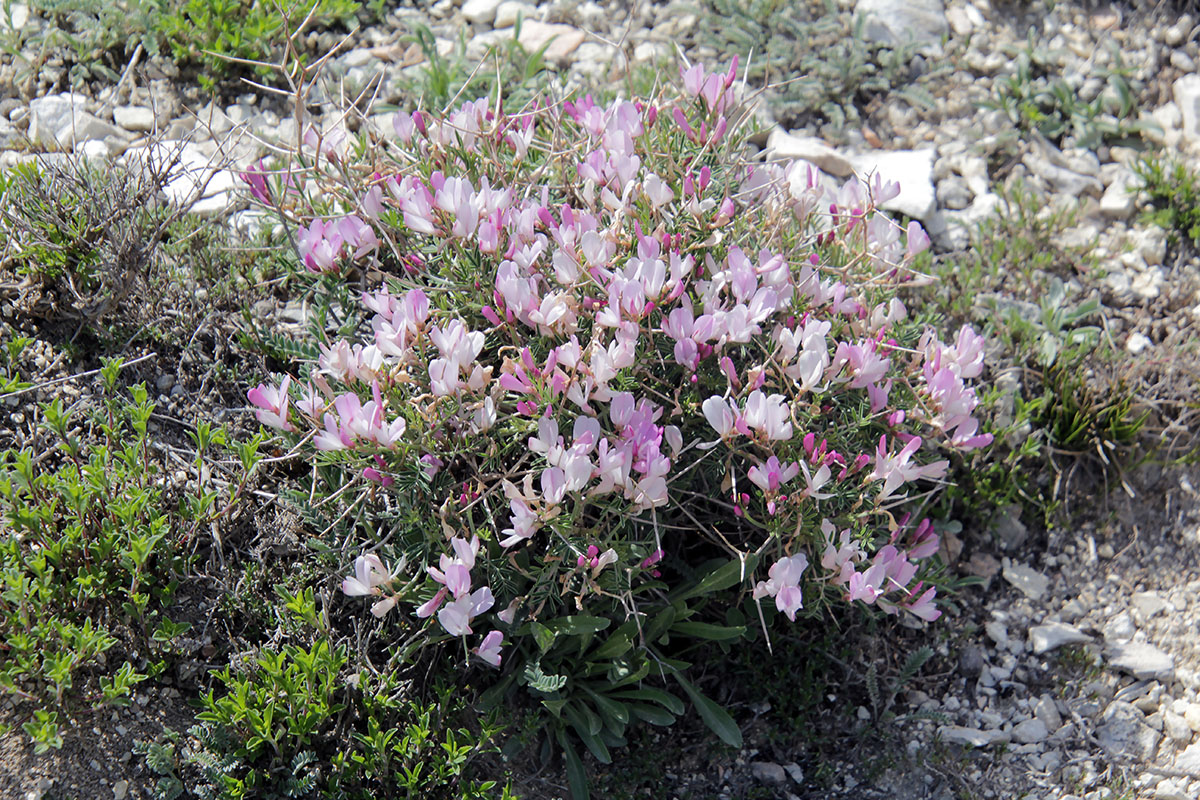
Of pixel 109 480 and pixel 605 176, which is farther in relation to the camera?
pixel 605 176

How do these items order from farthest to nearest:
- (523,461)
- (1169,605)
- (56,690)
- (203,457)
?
(1169,605), (203,457), (523,461), (56,690)

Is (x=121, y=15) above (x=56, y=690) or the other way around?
above

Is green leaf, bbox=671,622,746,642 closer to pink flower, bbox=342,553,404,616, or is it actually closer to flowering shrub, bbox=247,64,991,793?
flowering shrub, bbox=247,64,991,793

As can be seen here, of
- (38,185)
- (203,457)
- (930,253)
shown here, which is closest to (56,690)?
(203,457)

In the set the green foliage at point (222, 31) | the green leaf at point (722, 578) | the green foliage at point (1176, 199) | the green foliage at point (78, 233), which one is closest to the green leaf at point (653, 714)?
the green leaf at point (722, 578)

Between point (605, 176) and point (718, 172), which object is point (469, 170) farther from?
point (718, 172)

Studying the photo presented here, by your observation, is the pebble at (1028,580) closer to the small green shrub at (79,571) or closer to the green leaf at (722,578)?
the green leaf at (722,578)
